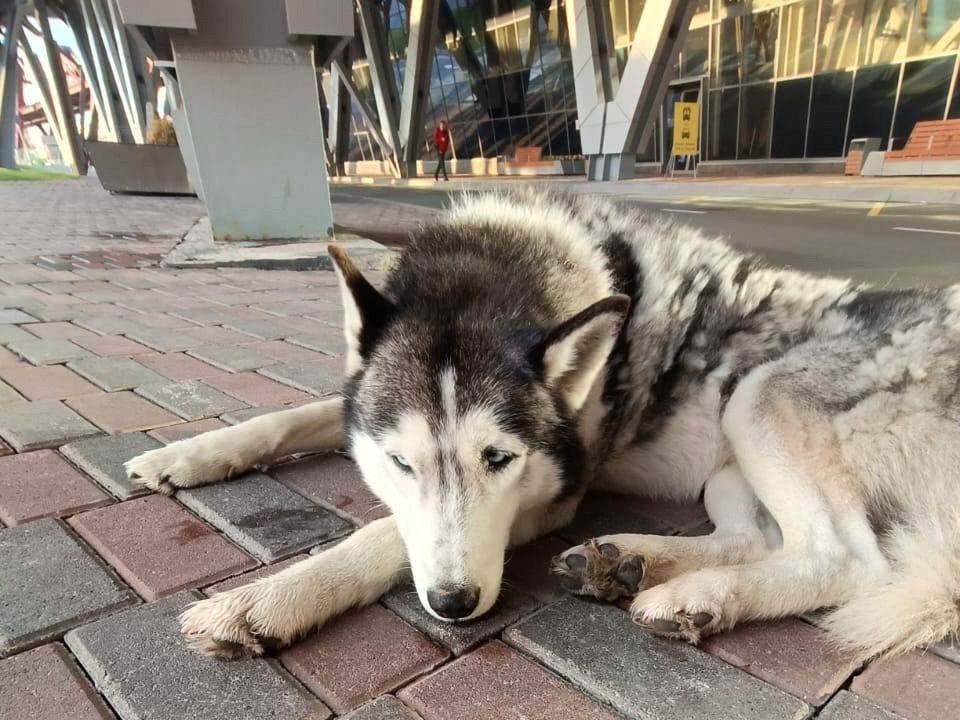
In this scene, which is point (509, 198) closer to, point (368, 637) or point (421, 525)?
point (421, 525)

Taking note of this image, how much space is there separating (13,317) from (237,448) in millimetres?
3356

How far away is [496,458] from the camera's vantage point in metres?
1.88

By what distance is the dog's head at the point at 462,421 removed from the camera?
1.73 m

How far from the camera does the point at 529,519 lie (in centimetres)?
217

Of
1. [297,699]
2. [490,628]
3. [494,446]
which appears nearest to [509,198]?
[494,446]

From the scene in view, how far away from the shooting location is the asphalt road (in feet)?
22.0

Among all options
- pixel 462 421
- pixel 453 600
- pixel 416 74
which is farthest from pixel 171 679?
pixel 416 74

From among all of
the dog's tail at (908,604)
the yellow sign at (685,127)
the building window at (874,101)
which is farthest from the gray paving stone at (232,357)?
the building window at (874,101)

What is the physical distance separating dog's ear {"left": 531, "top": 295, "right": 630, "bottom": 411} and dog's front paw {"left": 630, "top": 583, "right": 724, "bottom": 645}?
63cm

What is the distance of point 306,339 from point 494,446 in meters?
2.89

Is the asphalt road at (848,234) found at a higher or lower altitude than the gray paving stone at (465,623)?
lower

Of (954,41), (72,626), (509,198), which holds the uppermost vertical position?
(954,41)

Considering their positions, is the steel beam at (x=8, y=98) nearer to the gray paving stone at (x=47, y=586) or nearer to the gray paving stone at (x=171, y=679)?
the gray paving stone at (x=47, y=586)

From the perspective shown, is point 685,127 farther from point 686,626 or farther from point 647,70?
point 686,626
